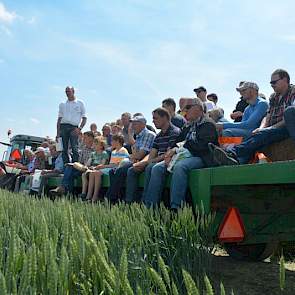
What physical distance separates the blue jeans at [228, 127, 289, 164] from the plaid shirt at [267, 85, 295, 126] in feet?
1.27

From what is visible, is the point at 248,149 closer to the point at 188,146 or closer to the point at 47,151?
the point at 188,146

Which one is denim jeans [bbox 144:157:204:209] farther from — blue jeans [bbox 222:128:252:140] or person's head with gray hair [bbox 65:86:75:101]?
person's head with gray hair [bbox 65:86:75:101]

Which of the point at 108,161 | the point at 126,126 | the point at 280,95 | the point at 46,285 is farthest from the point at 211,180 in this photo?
the point at 126,126

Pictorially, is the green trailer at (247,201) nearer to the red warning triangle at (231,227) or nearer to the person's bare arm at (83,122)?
the red warning triangle at (231,227)

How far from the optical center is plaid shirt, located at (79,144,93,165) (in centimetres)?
771

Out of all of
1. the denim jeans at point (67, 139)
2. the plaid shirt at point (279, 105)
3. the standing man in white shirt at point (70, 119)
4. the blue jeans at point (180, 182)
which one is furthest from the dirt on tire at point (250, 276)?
the standing man in white shirt at point (70, 119)

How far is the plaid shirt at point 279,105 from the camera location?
4191 mm

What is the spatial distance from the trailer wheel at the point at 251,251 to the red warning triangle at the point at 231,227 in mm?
1061

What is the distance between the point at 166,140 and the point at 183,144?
0.90 m

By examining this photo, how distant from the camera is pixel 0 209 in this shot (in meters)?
3.16

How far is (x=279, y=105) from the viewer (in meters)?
4.27

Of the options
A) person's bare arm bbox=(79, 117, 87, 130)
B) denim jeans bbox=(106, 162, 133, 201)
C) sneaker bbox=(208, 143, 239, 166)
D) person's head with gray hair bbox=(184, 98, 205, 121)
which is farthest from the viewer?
person's bare arm bbox=(79, 117, 87, 130)

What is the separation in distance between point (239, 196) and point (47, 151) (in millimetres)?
7089

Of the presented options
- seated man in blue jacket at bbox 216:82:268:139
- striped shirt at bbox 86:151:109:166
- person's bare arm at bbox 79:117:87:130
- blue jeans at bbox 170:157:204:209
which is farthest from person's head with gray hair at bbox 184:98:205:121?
person's bare arm at bbox 79:117:87:130
